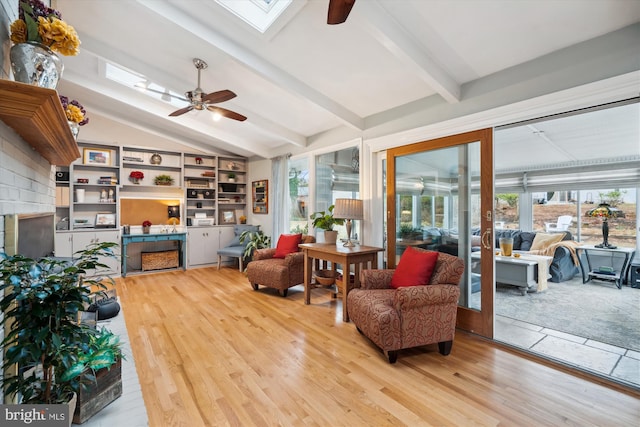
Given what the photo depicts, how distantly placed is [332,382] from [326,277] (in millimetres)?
2254

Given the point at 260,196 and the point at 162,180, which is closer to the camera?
the point at 162,180

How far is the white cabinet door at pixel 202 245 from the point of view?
6004mm

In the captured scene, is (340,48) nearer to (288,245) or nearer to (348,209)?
(348,209)

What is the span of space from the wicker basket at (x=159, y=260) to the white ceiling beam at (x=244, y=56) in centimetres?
436

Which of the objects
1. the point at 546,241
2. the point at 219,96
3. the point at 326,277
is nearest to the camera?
the point at 219,96

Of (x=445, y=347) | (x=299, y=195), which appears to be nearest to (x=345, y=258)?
(x=445, y=347)

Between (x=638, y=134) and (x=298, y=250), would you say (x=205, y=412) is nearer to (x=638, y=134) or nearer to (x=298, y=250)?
(x=298, y=250)

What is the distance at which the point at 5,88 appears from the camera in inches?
43.5

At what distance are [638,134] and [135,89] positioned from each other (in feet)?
24.0

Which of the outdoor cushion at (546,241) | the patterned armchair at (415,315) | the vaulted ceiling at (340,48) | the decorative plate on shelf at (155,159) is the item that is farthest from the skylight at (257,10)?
the outdoor cushion at (546,241)

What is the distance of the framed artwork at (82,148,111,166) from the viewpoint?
5234 mm

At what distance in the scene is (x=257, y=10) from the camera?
2.64m

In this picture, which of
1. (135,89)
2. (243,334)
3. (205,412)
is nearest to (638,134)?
(243,334)

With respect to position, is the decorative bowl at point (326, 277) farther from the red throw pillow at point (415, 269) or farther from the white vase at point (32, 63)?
the white vase at point (32, 63)
